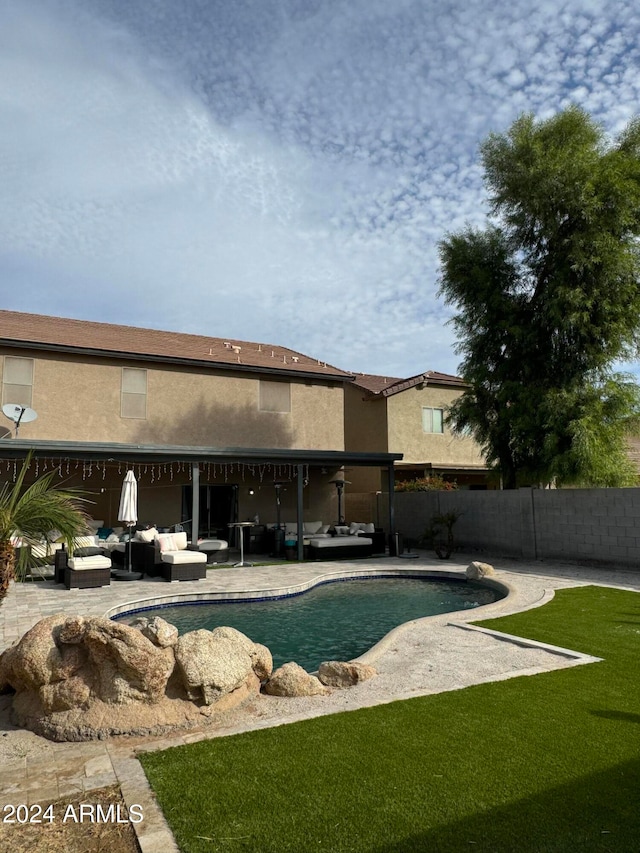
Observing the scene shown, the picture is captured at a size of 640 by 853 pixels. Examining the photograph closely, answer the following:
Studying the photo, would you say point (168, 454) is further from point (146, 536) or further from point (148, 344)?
point (148, 344)

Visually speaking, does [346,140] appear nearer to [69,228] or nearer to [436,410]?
[69,228]

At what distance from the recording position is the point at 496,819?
290 cm

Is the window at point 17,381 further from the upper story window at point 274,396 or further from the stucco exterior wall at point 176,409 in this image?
the upper story window at point 274,396

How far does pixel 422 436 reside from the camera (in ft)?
81.1

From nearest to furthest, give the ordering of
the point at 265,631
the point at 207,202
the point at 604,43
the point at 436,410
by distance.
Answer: the point at 265,631, the point at 604,43, the point at 207,202, the point at 436,410

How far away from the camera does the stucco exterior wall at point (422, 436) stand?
2405cm

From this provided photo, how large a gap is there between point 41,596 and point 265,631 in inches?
173

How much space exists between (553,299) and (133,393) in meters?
12.6

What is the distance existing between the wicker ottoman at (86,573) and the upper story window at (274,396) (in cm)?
995

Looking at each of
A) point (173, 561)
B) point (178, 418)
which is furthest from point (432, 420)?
point (173, 561)

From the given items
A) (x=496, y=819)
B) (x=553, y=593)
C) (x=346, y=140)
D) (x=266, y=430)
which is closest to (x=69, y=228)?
(x=346, y=140)

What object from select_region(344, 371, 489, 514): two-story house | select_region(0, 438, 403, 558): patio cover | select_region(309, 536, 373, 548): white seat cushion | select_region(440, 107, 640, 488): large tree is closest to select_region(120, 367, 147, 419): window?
select_region(0, 438, 403, 558): patio cover

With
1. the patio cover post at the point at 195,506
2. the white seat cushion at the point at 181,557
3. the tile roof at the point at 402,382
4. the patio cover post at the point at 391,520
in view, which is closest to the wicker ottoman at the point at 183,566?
the white seat cushion at the point at 181,557

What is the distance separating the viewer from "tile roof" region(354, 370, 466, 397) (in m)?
24.0
